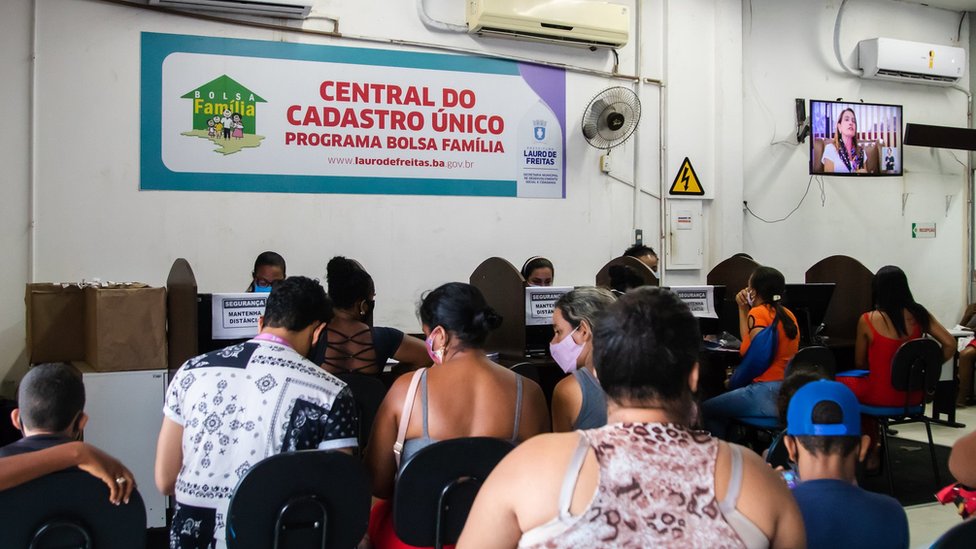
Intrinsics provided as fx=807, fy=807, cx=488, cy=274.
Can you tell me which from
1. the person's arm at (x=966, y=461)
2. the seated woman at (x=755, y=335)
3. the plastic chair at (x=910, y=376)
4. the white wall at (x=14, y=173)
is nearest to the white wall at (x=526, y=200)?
the white wall at (x=14, y=173)

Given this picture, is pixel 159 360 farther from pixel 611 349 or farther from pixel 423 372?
pixel 611 349

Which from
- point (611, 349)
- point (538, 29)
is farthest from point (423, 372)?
point (538, 29)

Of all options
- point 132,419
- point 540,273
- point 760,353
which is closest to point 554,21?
point 540,273

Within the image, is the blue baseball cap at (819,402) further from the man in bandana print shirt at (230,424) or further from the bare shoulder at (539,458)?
the man in bandana print shirt at (230,424)

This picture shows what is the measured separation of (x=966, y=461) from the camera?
1971 mm

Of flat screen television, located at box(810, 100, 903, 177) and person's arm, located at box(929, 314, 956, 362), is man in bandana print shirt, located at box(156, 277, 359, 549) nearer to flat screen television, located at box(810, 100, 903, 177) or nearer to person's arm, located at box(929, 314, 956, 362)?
person's arm, located at box(929, 314, 956, 362)

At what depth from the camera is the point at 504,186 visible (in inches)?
219

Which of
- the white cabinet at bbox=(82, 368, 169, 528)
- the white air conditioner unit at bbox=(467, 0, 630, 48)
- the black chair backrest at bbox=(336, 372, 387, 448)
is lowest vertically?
the white cabinet at bbox=(82, 368, 169, 528)

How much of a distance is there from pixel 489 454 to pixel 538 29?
409cm

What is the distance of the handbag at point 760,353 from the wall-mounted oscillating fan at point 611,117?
213 cm

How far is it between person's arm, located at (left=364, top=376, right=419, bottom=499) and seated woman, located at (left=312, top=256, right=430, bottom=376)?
1032 mm

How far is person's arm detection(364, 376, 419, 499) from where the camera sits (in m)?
2.07

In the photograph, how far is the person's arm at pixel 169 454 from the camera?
1.96 meters

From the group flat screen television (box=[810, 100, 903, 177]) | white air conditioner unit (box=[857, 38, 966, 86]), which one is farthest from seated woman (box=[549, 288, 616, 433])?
white air conditioner unit (box=[857, 38, 966, 86])
